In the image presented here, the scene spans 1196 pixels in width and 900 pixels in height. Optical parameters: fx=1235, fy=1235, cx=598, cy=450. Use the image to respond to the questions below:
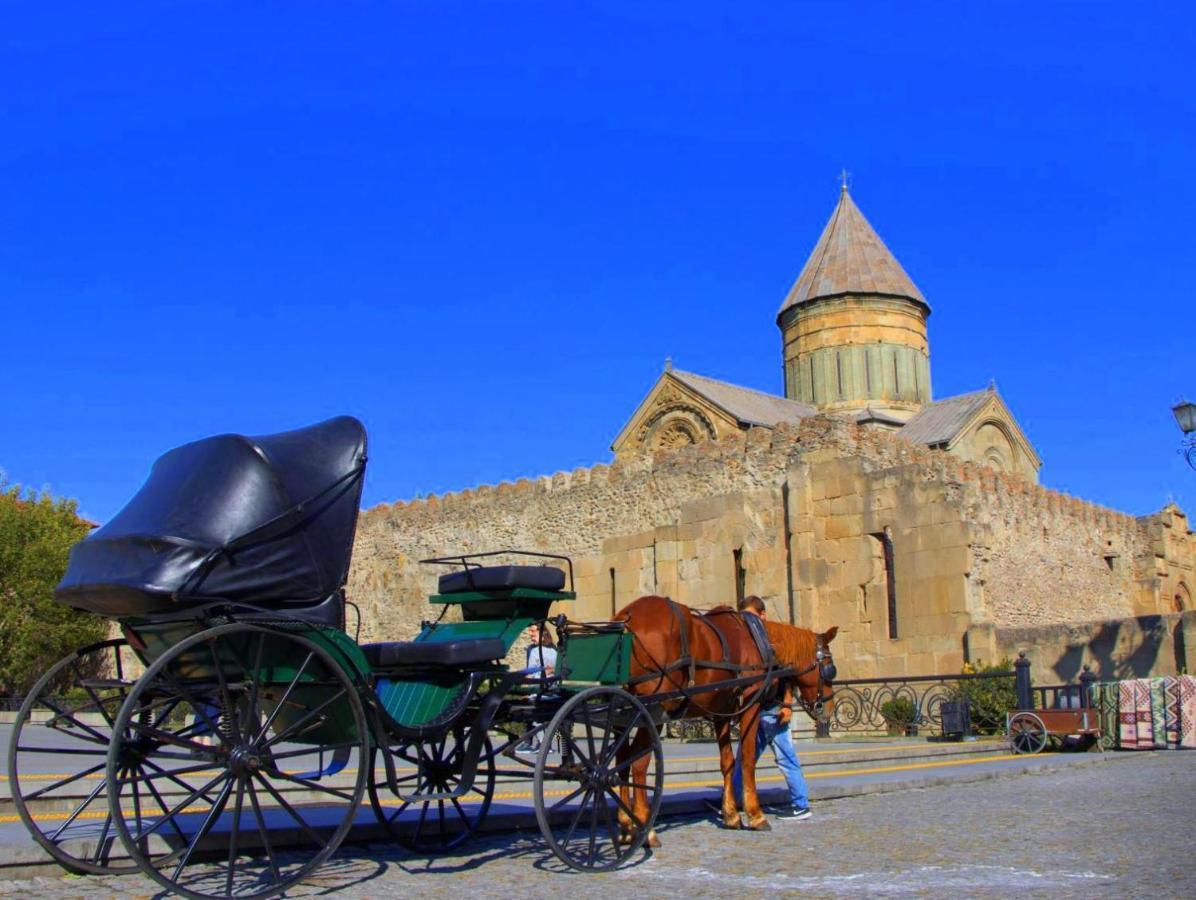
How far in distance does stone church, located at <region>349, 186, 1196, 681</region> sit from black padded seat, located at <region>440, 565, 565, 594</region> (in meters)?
14.8

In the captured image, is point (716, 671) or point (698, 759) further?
point (698, 759)

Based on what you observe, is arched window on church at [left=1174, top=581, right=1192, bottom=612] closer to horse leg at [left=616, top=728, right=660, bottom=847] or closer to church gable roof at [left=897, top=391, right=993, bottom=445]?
church gable roof at [left=897, top=391, right=993, bottom=445]

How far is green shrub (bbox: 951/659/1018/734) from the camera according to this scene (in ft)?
56.5

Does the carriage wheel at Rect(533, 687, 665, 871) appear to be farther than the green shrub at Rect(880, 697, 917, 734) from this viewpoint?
No

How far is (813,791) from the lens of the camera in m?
9.80

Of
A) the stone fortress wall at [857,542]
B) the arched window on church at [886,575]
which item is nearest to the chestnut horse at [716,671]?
the stone fortress wall at [857,542]

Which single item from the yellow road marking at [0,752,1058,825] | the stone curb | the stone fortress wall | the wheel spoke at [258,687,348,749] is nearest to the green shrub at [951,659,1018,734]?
the yellow road marking at [0,752,1058,825]

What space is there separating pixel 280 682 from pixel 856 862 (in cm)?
313

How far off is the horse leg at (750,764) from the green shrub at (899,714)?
11151 millimetres

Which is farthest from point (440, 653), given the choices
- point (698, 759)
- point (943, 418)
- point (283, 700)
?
point (943, 418)

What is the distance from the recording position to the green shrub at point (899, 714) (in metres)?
18.5

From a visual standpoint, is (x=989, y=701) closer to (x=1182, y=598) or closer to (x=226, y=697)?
(x=226, y=697)

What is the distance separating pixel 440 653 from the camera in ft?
19.5

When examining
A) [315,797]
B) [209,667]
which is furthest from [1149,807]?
[209,667]
